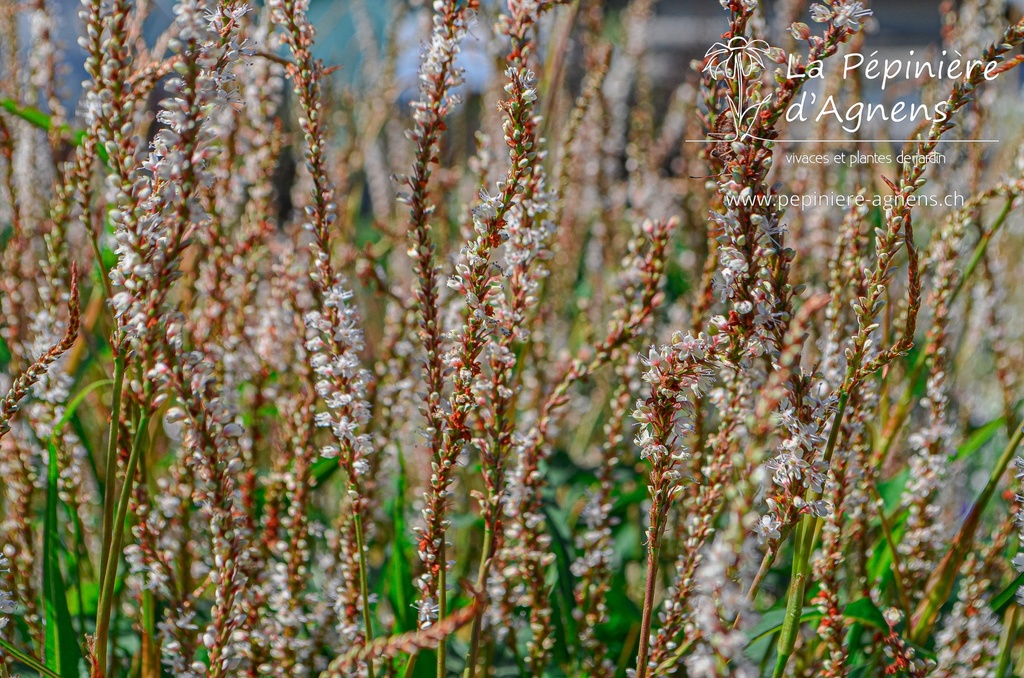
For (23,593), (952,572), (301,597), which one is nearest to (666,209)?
(952,572)

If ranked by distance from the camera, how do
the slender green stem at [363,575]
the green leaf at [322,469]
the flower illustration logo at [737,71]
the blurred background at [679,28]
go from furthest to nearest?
the blurred background at [679,28]
the green leaf at [322,469]
the slender green stem at [363,575]
the flower illustration logo at [737,71]

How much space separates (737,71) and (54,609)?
1.08 metres

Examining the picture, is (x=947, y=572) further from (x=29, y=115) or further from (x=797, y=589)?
(x=29, y=115)

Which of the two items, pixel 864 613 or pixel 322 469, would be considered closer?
pixel 864 613

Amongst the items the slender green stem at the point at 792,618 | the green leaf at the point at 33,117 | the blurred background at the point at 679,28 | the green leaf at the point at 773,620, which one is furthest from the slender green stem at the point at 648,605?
the blurred background at the point at 679,28

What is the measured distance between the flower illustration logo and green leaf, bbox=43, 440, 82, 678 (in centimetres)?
90

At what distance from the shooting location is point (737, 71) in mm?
890

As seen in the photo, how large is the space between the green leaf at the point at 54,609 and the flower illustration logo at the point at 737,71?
2.96 feet

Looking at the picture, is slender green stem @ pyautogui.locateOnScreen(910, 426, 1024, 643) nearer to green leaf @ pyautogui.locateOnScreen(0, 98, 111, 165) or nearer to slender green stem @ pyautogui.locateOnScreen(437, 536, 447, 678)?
slender green stem @ pyautogui.locateOnScreen(437, 536, 447, 678)

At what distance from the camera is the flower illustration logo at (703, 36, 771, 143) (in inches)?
30.1

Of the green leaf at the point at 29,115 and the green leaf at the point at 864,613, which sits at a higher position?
the green leaf at the point at 29,115

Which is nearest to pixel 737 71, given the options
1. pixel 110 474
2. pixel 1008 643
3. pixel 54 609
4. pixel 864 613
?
pixel 864 613

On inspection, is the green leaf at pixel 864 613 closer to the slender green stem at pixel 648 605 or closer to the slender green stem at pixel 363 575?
the slender green stem at pixel 648 605

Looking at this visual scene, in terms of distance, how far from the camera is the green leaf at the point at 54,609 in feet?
3.37
